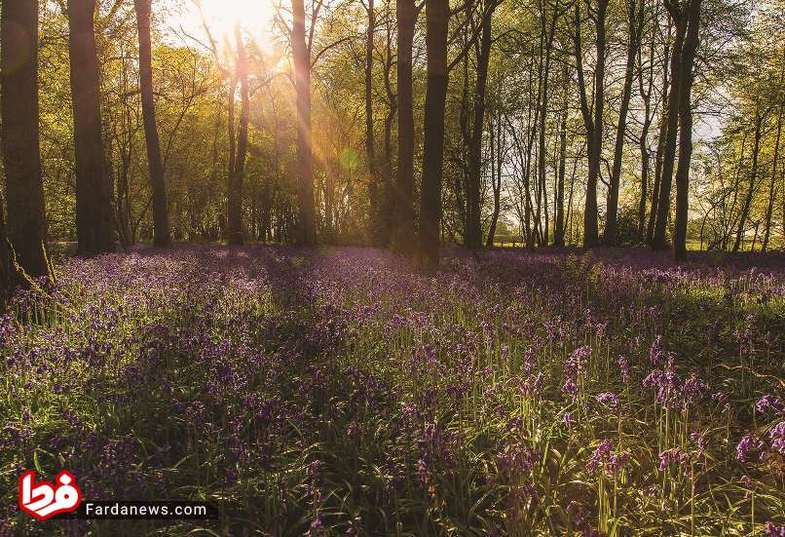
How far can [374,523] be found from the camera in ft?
9.21

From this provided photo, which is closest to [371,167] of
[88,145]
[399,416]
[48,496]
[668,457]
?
[88,145]

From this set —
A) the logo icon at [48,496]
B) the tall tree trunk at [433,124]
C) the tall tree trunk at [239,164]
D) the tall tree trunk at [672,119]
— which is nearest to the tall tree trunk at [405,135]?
the tall tree trunk at [433,124]

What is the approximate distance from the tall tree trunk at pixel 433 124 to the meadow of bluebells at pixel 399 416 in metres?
4.60

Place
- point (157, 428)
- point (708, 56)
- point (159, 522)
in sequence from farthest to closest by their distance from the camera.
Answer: point (708, 56)
point (157, 428)
point (159, 522)

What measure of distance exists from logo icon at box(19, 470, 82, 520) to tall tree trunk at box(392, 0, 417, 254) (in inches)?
425

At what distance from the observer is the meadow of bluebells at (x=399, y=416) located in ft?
8.82

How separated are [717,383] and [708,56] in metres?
18.4

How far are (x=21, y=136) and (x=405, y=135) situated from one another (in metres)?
10.5

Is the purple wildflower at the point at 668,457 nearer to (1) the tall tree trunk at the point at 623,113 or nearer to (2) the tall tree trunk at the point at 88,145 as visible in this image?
(2) the tall tree trunk at the point at 88,145

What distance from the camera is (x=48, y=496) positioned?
2.65 meters

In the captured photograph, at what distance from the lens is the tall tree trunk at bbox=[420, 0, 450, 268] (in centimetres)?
1166

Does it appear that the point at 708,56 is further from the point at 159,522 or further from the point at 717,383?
the point at 159,522

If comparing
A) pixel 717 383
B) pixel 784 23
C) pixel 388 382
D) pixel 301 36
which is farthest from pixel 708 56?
pixel 388 382

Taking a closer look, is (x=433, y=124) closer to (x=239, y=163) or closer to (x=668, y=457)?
(x=668, y=457)
